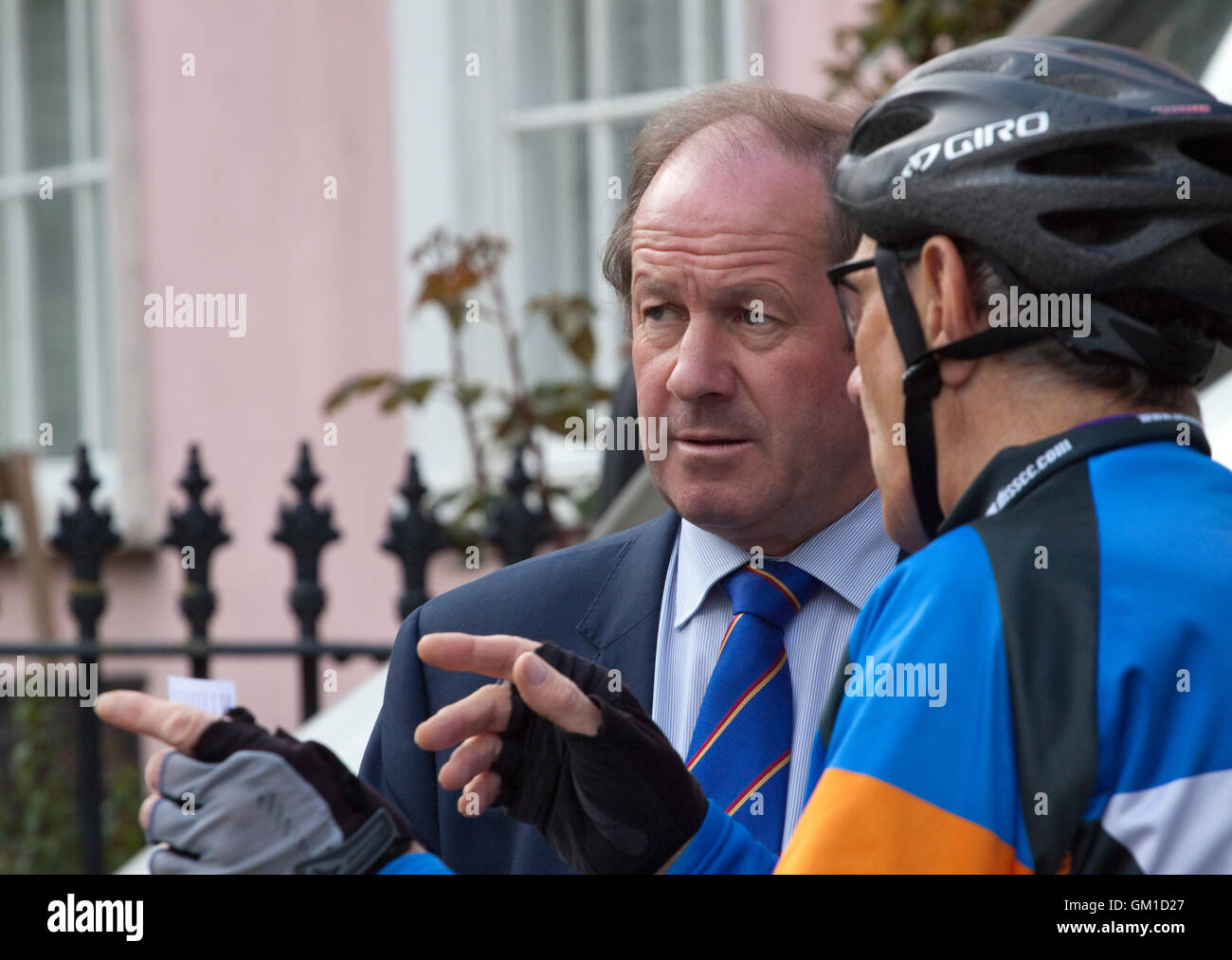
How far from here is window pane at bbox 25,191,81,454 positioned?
8742 mm

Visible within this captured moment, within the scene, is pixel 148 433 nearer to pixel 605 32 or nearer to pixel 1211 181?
pixel 605 32

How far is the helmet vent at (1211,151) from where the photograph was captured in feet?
5.17

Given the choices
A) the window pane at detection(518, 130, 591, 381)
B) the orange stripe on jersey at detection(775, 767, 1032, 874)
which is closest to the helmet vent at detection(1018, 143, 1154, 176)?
the orange stripe on jersey at detection(775, 767, 1032, 874)

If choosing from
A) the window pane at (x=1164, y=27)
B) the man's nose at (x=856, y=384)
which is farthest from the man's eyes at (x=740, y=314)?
the window pane at (x=1164, y=27)

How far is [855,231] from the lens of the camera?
233cm

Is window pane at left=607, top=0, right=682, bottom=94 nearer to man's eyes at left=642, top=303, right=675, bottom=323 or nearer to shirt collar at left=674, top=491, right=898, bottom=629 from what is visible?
man's eyes at left=642, top=303, right=675, bottom=323

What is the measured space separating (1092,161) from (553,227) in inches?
224

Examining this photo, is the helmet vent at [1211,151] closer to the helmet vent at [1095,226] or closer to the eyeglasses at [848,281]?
the helmet vent at [1095,226]

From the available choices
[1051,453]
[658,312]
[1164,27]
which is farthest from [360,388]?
[1051,453]

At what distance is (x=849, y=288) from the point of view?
1779 mm

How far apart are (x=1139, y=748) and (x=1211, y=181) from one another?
62 cm

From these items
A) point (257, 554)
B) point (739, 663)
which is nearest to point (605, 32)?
point (257, 554)

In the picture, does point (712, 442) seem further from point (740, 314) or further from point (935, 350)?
point (935, 350)

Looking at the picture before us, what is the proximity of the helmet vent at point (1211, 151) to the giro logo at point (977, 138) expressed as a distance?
0.15 meters
